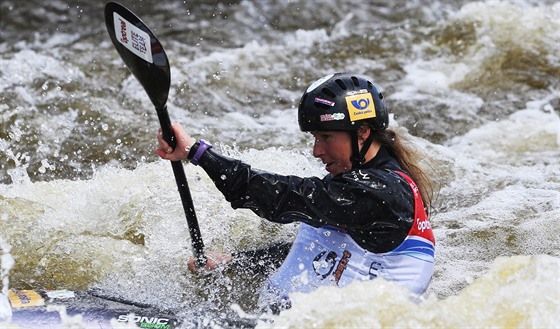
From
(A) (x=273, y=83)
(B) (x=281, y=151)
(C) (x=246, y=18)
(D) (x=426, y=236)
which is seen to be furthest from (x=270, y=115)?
(D) (x=426, y=236)

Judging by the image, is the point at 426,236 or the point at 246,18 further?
the point at 246,18

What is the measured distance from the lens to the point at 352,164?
12.8ft

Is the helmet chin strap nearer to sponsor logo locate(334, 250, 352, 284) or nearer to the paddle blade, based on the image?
sponsor logo locate(334, 250, 352, 284)

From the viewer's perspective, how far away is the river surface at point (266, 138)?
168 inches

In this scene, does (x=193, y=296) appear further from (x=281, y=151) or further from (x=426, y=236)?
(x=281, y=151)

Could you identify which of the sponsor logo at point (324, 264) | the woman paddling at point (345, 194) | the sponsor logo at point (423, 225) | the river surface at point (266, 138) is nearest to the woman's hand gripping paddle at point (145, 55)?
the woman paddling at point (345, 194)

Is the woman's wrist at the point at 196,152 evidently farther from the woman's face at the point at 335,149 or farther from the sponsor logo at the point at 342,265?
the sponsor logo at the point at 342,265

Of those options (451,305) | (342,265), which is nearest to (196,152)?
(342,265)

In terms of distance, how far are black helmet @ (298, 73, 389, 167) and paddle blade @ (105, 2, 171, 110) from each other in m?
0.65

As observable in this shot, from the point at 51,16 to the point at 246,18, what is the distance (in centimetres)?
246

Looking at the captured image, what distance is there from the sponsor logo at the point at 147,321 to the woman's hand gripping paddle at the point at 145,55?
0.67 metres

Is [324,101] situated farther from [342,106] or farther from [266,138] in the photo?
[266,138]

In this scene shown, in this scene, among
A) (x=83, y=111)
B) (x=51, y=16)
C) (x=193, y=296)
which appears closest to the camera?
(x=193, y=296)

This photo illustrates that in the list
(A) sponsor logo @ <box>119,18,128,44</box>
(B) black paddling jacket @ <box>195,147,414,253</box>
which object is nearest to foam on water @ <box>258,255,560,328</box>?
(B) black paddling jacket @ <box>195,147,414,253</box>
